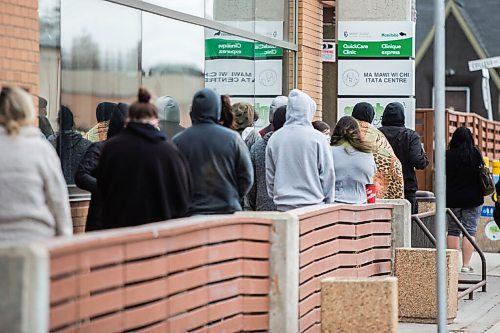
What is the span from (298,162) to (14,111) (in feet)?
12.9

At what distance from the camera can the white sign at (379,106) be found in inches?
707

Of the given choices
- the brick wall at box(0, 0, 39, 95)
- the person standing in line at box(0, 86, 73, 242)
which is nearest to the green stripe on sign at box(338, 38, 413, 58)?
the brick wall at box(0, 0, 39, 95)

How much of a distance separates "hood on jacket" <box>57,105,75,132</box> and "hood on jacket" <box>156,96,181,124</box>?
1744 millimetres

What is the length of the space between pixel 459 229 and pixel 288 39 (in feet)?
13.1

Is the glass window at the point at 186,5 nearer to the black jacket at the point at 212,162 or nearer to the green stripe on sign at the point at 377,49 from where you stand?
the green stripe on sign at the point at 377,49

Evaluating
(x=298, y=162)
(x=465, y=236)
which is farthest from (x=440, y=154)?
(x=465, y=236)

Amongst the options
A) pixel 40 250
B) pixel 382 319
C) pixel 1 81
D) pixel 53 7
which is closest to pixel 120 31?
pixel 53 7

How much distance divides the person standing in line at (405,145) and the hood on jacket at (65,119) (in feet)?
13.1

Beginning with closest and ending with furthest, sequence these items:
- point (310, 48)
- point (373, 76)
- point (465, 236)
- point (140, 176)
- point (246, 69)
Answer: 1. point (140, 176)
2. point (465, 236)
3. point (246, 69)
4. point (373, 76)
5. point (310, 48)

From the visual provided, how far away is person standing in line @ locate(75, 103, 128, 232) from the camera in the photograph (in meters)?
9.50

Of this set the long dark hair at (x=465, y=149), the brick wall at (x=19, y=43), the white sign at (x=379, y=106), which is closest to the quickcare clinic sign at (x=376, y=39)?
the white sign at (x=379, y=106)

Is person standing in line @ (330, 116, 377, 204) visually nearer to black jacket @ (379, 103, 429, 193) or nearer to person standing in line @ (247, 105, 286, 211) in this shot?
person standing in line @ (247, 105, 286, 211)

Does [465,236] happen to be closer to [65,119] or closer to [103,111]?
[103,111]

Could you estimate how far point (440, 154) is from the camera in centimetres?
862
